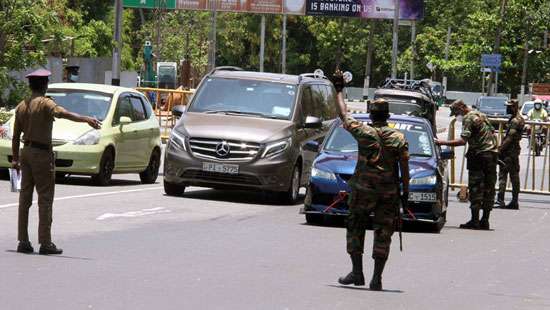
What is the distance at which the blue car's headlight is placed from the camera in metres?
17.3

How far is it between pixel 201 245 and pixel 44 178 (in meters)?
2.25

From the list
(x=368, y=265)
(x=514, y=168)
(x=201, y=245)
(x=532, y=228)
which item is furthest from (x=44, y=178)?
(x=514, y=168)

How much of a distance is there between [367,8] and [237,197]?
186ft

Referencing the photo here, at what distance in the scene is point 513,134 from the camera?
2262cm

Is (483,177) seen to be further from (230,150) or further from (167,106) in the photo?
(167,106)

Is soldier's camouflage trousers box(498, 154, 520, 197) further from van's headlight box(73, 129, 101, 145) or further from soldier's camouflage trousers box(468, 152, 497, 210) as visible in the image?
van's headlight box(73, 129, 101, 145)

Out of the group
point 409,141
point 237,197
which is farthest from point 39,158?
point 237,197

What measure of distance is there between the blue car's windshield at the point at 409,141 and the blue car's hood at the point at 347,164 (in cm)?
22

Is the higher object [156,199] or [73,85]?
[73,85]

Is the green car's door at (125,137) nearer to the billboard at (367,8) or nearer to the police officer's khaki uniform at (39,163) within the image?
the police officer's khaki uniform at (39,163)

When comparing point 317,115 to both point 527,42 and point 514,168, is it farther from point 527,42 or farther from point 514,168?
point 527,42

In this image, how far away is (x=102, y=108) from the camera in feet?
72.0

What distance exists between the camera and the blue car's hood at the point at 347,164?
56.9 feet

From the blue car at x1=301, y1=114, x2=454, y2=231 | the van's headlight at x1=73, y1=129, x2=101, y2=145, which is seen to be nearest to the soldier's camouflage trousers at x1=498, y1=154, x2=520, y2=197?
the blue car at x1=301, y1=114, x2=454, y2=231
